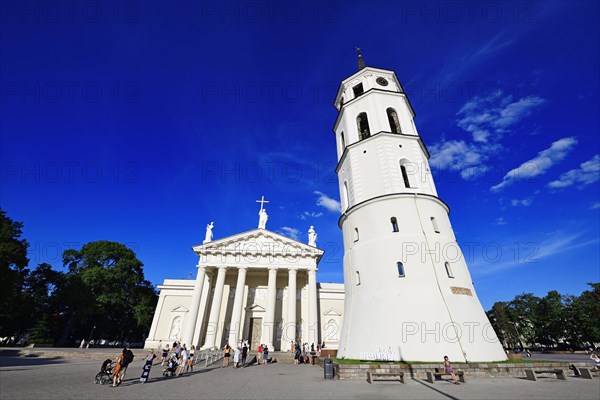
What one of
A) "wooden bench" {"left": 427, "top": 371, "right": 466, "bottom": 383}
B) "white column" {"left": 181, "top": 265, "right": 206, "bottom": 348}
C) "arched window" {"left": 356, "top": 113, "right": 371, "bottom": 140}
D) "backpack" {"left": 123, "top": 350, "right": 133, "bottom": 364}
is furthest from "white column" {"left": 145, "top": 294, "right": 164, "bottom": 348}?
"wooden bench" {"left": 427, "top": 371, "right": 466, "bottom": 383}

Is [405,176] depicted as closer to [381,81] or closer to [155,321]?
[381,81]

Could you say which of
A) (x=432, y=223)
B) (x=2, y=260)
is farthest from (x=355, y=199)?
(x=2, y=260)

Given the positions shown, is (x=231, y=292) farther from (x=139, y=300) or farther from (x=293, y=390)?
(x=293, y=390)

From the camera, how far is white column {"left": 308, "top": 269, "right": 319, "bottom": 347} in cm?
3036

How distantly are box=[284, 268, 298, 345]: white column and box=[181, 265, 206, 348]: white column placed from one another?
10.1m

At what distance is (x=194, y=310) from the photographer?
30.8m

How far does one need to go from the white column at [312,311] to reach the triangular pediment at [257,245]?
9.46 ft

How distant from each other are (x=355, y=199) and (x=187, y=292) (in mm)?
28474

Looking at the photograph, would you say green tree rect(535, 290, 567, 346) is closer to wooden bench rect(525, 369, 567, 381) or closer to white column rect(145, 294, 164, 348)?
wooden bench rect(525, 369, 567, 381)

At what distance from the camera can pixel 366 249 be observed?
16.6 meters

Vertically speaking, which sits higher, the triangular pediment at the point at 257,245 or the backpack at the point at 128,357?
the triangular pediment at the point at 257,245

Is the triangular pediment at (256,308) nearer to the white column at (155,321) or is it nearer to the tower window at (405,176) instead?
the white column at (155,321)

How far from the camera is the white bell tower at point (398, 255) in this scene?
44.1 ft

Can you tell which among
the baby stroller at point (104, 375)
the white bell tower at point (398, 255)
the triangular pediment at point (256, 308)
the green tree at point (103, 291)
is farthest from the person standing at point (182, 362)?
the green tree at point (103, 291)
